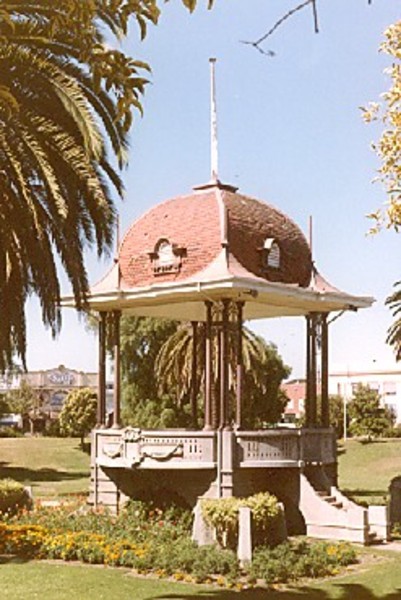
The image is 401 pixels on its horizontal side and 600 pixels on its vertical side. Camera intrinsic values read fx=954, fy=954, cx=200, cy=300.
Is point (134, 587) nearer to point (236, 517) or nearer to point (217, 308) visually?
point (236, 517)

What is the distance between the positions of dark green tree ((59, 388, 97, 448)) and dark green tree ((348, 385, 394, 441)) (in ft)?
66.1

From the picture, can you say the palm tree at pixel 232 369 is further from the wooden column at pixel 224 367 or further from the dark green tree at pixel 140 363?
the wooden column at pixel 224 367

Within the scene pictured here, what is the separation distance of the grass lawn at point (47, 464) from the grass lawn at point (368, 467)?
11567 mm

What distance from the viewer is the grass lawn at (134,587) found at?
→ 16.0m

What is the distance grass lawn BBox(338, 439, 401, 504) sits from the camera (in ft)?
132

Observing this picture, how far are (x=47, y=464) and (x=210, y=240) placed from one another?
3379cm

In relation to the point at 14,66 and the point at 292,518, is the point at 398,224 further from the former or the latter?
the point at 292,518

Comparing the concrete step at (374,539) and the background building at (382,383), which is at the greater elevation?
the background building at (382,383)

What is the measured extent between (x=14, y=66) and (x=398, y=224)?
23.5ft

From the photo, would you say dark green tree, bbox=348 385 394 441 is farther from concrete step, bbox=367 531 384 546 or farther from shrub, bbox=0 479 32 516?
concrete step, bbox=367 531 384 546

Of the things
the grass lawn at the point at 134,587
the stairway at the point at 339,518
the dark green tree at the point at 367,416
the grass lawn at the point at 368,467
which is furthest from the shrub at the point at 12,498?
the dark green tree at the point at 367,416

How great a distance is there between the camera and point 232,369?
125 ft

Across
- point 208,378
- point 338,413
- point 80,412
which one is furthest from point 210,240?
point 338,413

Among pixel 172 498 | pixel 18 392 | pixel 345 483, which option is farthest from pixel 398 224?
pixel 18 392
